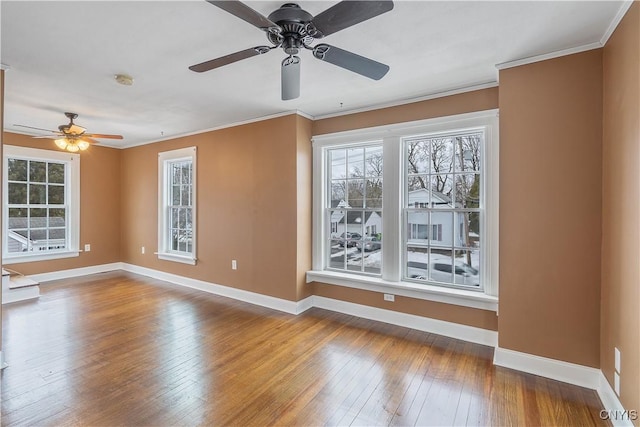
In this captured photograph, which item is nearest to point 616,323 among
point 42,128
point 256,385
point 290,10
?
point 256,385

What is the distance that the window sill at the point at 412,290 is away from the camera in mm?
2947

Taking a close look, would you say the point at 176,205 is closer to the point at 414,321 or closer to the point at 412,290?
the point at 412,290

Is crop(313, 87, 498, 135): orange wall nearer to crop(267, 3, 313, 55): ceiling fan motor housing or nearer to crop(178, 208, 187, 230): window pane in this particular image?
crop(267, 3, 313, 55): ceiling fan motor housing

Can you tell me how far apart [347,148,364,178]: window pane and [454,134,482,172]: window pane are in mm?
1103

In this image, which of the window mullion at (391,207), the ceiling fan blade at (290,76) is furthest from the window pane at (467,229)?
the ceiling fan blade at (290,76)

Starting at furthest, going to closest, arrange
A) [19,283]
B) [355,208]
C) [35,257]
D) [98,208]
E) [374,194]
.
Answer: [98,208] → [35,257] → [19,283] → [355,208] → [374,194]

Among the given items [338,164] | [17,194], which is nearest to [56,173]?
[17,194]

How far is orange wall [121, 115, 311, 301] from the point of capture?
3.89 metres

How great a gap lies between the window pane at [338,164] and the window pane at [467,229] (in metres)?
1.49

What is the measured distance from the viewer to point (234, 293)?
4.46 meters

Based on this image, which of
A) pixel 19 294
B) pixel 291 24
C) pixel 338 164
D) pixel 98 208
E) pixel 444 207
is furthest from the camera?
pixel 98 208

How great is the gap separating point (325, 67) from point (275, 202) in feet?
6.19

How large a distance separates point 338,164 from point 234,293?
2.39 meters

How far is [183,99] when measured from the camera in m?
3.42
